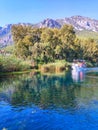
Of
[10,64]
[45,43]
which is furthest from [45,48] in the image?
[10,64]

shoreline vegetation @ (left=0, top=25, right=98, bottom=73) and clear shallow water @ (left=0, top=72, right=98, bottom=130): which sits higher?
shoreline vegetation @ (left=0, top=25, right=98, bottom=73)

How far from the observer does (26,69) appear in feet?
346

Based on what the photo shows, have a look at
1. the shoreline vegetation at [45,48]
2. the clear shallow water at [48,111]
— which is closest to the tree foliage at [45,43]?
the shoreline vegetation at [45,48]

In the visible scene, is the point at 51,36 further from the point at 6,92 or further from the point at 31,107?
the point at 31,107

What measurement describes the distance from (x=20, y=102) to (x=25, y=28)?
361 ft

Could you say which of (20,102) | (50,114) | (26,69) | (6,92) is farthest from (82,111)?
(26,69)

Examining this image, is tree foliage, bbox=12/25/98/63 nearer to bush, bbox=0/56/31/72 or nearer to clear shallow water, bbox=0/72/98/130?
bush, bbox=0/56/31/72

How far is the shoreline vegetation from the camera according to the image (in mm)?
118562

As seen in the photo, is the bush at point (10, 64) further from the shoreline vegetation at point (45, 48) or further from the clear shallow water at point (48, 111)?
the clear shallow water at point (48, 111)

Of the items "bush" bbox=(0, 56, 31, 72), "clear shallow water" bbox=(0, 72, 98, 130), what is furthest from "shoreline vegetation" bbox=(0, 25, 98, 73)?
"clear shallow water" bbox=(0, 72, 98, 130)

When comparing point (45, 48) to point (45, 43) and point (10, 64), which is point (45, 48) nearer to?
point (45, 43)

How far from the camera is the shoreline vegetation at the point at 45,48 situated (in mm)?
118562

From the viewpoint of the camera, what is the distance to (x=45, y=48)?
133 metres

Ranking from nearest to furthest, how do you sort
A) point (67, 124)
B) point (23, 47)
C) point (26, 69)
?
point (67, 124) < point (26, 69) < point (23, 47)
